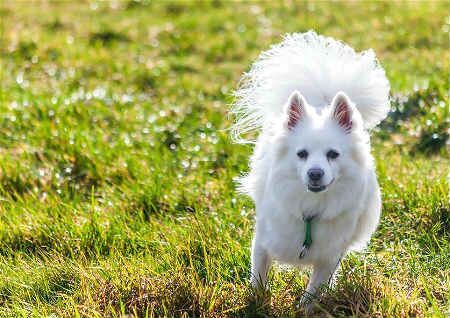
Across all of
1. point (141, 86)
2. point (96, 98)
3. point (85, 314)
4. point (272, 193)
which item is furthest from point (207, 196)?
point (141, 86)

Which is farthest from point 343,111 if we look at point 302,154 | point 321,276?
point 321,276

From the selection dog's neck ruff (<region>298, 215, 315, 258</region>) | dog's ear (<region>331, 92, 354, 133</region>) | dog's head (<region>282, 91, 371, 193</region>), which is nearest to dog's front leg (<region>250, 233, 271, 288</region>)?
dog's neck ruff (<region>298, 215, 315, 258</region>)

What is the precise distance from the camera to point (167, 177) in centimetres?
541

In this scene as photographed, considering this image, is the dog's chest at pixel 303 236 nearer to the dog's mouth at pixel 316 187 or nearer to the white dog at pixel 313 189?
the white dog at pixel 313 189

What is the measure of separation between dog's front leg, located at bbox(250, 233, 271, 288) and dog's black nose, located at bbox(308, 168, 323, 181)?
24.3 inches

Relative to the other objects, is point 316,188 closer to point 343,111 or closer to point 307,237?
point 307,237

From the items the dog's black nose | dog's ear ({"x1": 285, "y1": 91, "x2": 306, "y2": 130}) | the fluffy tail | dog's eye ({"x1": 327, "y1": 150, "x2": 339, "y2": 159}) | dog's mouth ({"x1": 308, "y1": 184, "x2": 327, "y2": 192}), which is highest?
the fluffy tail

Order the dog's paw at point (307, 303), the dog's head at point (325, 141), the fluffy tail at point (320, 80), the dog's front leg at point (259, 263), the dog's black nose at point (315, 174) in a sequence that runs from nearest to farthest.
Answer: the dog's black nose at point (315, 174), the dog's head at point (325, 141), the dog's paw at point (307, 303), the dog's front leg at point (259, 263), the fluffy tail at point (320, 80)

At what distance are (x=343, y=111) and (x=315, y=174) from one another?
439 mm

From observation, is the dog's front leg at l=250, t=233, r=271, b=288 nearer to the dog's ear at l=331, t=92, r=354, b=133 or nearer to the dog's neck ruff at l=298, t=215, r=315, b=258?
the dog's neck ruff at l=298, t=215, r=315, b=258

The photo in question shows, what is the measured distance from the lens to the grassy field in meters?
3.73

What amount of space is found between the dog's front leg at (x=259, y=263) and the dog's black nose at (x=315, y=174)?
2.03 feet

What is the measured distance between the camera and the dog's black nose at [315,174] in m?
3.39

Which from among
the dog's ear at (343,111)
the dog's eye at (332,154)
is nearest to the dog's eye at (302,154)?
the dog's eye at (332,154)
